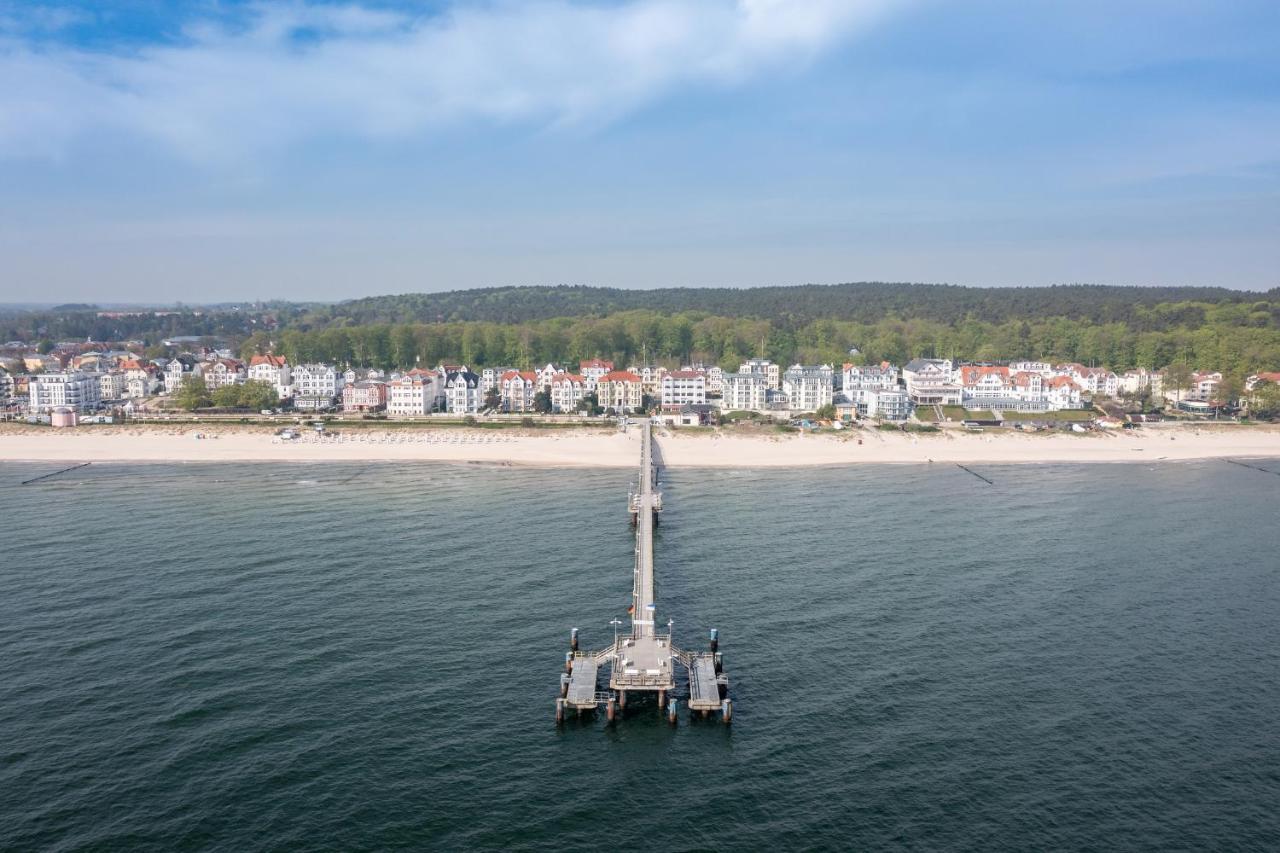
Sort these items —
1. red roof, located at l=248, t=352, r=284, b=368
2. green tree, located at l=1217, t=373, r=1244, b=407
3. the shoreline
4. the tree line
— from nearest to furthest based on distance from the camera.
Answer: the shoreline < green tree, located at l=1217, t=373, r=1244, b=407 < red roof, located at l=248, t=352, r=284, b=368 < the tree line

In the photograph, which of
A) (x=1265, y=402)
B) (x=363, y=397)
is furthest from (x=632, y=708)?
(x=1265, y=402)

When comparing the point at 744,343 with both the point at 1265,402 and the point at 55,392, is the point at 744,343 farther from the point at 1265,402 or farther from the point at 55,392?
the point at 55,392

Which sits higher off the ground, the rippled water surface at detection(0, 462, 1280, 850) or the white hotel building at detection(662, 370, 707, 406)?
the white hotel building at detection(662, 370, 707, 406)

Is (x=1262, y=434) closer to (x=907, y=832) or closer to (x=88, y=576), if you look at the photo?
(x=907, y=832)

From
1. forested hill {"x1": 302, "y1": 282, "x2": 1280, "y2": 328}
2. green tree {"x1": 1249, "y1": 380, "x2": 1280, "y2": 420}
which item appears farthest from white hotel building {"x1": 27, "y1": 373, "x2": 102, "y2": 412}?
green tree {"x1": 1249, "y1": 380, "x2": 1280, "y2": 420}

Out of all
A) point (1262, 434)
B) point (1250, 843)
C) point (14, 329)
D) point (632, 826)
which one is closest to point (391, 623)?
point (632, 826)

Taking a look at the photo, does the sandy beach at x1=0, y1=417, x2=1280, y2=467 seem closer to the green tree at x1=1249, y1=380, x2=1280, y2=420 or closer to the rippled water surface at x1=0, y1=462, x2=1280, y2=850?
the green tree at x1=1249, y1=380, x2=1280, y2=420

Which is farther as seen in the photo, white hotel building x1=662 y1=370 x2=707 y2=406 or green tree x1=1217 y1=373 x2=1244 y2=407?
white hotel building x1=662 y1=370 x2=707 y2=406

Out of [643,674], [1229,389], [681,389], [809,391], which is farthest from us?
[681,389]
